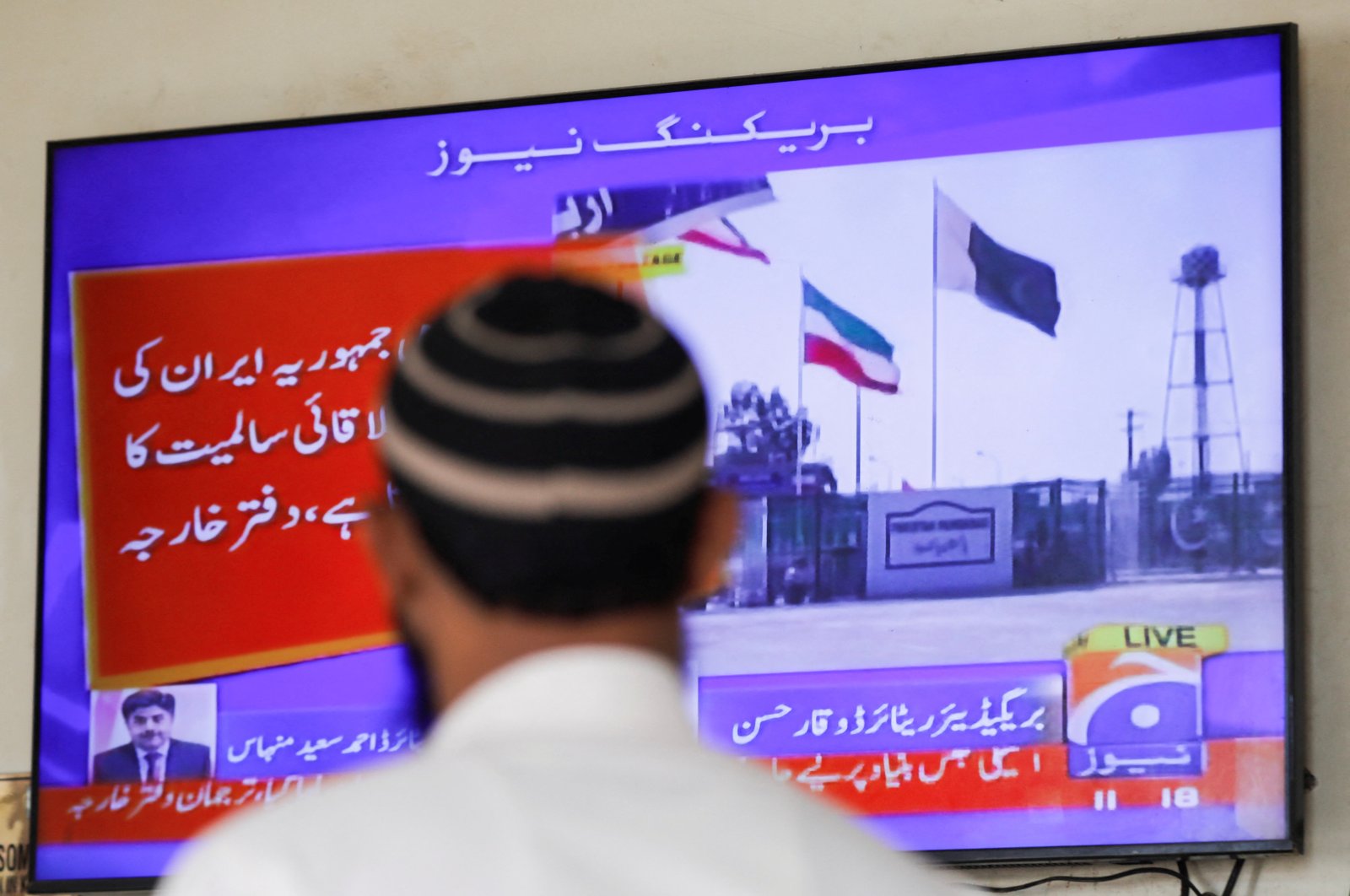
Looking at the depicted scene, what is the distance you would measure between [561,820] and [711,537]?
0.17m

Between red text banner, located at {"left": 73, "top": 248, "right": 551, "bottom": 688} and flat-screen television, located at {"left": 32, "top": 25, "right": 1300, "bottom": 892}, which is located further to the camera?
red text banner, located at {"left": 73, "top": 248, "right": 551, "bottom": 688}

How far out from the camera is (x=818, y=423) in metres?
2.46

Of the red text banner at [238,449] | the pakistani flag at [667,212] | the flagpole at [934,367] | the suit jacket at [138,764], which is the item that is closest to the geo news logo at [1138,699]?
the flagpole at [934,367]

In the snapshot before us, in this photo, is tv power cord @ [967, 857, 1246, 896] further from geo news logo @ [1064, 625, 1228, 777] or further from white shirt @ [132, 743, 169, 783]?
white shirt @ [132, 743, 169, 783]

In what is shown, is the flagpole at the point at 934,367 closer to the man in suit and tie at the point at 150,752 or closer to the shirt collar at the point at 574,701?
the man in suit and tie at the point at 150,752

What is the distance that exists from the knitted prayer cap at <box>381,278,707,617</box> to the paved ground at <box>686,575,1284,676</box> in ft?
5.23

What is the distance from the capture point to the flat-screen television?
7.59ft

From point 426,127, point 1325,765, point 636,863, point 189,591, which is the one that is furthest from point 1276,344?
point 636,863

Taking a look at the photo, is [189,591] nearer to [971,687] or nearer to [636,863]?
→ [971,687]

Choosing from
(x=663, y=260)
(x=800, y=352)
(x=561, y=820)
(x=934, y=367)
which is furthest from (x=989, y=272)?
(x=561, y=820)

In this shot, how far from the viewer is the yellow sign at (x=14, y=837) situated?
104 inches

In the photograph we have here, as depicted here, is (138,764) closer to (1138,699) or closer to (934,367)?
(934,367)

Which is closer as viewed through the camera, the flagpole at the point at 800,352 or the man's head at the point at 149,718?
the flagpole at the point at 800,352

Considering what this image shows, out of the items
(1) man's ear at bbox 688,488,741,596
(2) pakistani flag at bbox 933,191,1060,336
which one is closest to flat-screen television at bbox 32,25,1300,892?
(2) pakistani flag at bbox 933,191,1060,336
